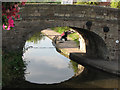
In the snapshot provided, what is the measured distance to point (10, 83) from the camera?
873cm

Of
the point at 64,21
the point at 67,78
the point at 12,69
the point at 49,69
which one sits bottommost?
the point at 67,78

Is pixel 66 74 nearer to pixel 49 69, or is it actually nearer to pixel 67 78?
pixel 67 78

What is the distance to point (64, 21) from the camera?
36.9 ft

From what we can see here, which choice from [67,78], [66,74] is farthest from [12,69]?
[66,74]

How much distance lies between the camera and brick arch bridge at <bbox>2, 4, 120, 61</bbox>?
1089cm

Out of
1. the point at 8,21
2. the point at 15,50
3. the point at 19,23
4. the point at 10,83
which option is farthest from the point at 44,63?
the point at 8,21

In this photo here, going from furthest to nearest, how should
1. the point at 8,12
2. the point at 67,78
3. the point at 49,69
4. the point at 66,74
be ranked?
1. the point at 49,69
2. the point at 66,74
3. the point at 67,78
4. the point at 8,12

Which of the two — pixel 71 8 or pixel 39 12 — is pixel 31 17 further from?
pixel 71 8

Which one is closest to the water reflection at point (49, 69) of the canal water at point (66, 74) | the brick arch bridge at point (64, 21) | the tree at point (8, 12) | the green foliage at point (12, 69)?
the canal water at point (66, 74)

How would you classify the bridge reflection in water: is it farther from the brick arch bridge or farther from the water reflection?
the brick arch bridge

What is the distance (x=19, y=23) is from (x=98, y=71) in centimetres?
562

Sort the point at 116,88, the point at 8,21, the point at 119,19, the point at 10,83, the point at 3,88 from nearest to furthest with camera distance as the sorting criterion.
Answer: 1. the point at 8,21
2. the point at 3,88
3. the point at 10,83
4. the point at 116,88
5. the point at 119,19

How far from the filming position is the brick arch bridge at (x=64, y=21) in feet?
35.7

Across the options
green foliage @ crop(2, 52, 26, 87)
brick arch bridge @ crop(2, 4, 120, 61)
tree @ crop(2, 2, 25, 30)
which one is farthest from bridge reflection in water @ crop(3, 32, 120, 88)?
tree @ crop(2, 2, 25, 30)
